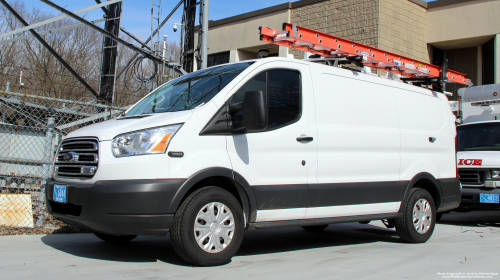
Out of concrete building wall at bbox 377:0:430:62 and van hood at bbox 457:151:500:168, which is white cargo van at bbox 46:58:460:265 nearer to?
van hood at bbox 457:151:500:168

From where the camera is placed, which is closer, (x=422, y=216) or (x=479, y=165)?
(x=422, y=216)

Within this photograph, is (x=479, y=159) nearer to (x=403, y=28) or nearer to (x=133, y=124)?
(x=133, y=124)

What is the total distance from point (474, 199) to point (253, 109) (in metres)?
5.94

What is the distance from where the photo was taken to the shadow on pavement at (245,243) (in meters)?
5.14

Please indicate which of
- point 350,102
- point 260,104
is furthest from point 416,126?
point 260,104

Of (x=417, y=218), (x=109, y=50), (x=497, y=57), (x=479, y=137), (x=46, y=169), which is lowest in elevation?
(x=417, y=218)

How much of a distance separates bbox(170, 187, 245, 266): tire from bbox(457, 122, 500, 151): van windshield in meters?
6.66

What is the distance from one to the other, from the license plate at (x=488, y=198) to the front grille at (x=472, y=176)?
26cm

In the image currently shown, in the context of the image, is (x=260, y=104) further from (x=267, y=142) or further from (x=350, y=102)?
(x=350, y=102)

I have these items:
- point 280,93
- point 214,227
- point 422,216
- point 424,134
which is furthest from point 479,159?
point 214,227

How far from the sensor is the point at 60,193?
4684 millimetres

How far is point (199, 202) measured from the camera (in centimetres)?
445

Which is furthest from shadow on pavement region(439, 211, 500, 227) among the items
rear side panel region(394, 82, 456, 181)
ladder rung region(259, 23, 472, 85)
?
ladder rung region(259, 23, 472, 85)

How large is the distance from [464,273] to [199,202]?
9.09 feet
